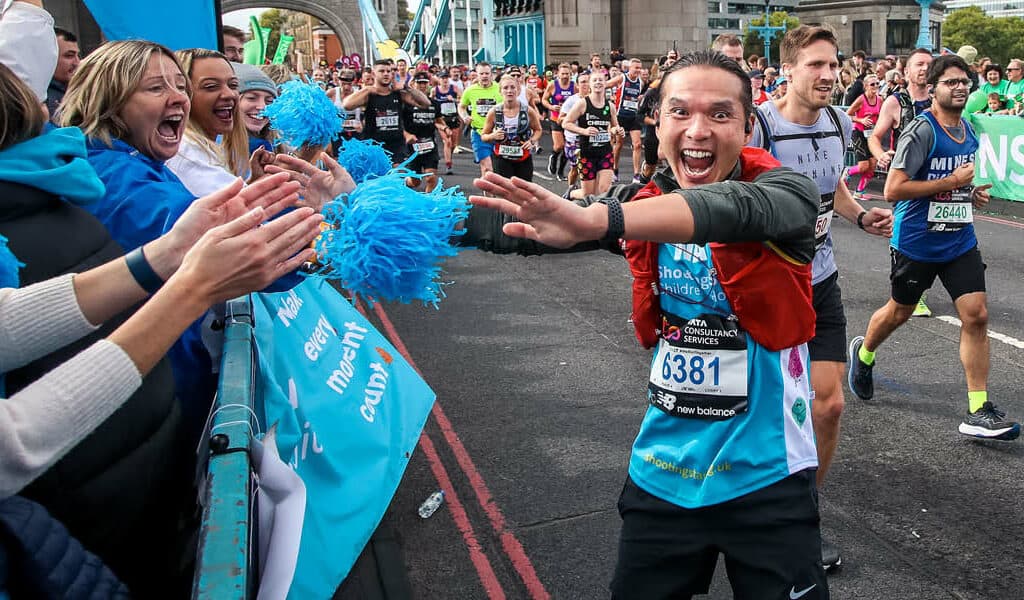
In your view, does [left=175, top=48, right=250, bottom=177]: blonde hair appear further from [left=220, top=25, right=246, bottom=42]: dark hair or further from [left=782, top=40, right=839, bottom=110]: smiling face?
[left=220, top=25, right=246, bottom=42]: dark hair

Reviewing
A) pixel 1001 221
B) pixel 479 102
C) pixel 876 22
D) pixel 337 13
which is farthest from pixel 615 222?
pixel 876 22

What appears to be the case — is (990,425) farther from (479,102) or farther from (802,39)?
(479,102)

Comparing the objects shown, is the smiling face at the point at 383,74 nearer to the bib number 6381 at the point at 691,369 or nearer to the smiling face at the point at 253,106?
the smiling face at the point at 253,106

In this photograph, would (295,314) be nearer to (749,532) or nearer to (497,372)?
(749,532)

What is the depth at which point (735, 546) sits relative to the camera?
2182 mm

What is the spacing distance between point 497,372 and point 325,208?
3863mm

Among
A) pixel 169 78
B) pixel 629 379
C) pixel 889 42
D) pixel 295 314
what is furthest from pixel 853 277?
pixel 889 42

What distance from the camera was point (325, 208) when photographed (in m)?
2.43

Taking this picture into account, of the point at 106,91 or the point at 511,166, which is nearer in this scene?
the point at 106,91

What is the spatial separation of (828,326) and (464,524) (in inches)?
73.8

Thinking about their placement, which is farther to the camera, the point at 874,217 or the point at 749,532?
the point at 874,217

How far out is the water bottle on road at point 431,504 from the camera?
417 centimetres

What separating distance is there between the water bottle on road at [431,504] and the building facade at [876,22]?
84093 millimetres

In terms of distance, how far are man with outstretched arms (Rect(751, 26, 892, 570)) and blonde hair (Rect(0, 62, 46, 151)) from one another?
2921 mm
